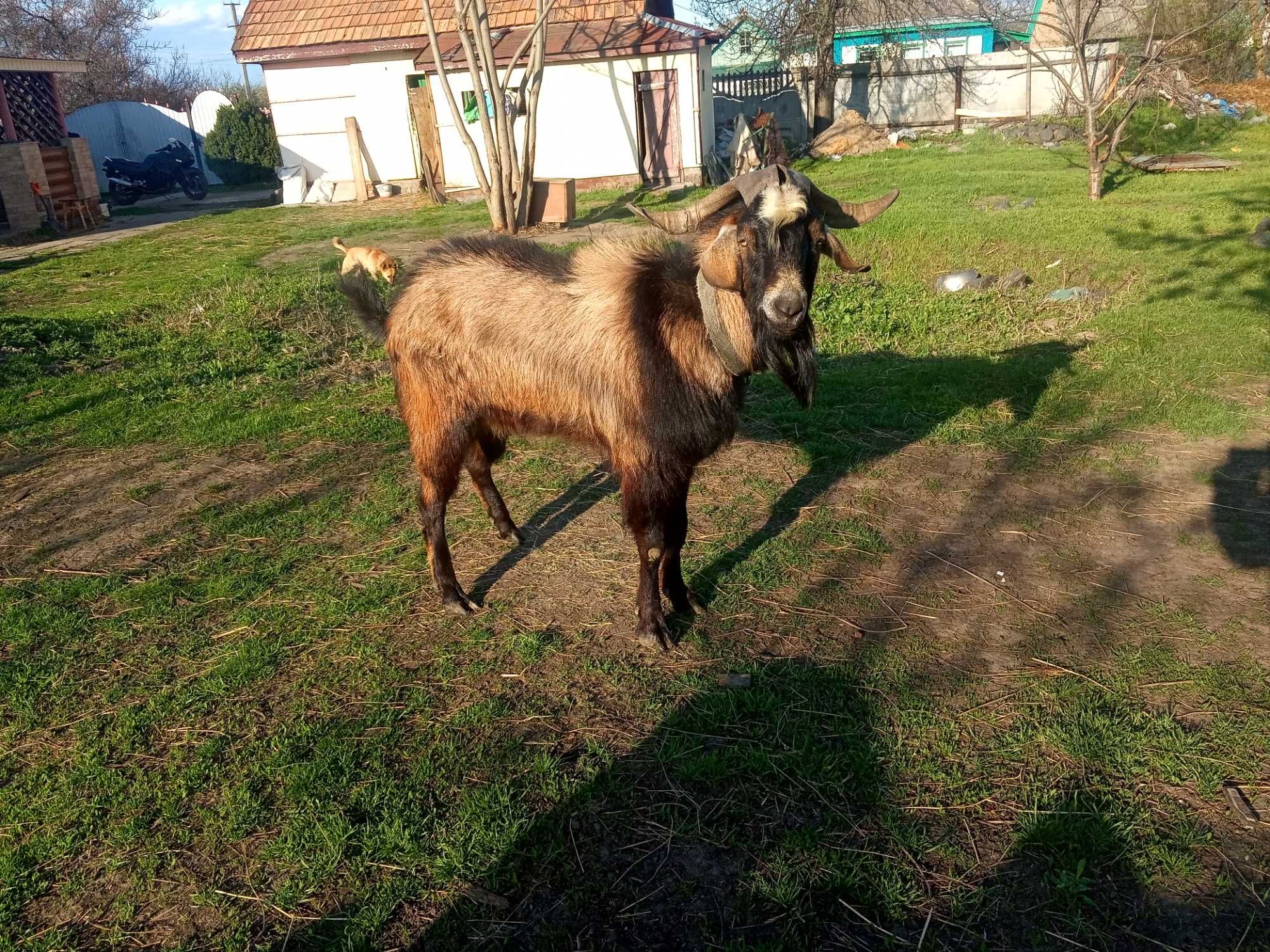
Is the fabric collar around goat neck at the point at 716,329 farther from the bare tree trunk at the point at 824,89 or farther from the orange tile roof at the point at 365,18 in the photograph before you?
the bare tree trunk at the point at 824,89

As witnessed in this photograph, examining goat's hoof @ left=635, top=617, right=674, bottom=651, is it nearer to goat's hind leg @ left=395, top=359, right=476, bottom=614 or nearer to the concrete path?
goat's hind leg @ left=395, top=359, right=476, bottom=614

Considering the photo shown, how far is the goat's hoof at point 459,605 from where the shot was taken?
416cm

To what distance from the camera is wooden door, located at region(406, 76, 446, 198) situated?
18812 mm

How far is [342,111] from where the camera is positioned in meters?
19.5

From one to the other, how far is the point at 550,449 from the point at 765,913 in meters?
3.88

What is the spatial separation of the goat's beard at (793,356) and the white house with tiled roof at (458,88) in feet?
50.5

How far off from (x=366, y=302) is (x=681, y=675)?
245 centimetres

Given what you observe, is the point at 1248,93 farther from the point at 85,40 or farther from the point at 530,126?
the point at 85,40

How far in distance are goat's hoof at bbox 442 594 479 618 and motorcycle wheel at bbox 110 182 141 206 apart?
24.0m

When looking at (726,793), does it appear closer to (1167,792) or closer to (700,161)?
(1167,792)

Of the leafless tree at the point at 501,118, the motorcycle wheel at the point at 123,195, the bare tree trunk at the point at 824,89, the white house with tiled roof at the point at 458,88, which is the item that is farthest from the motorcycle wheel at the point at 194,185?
the bare tree trunk at the point at 824,89

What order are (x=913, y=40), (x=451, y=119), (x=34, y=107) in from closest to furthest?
(x=34, y=107) < (x=451, y=119) < (x=913, y=40)

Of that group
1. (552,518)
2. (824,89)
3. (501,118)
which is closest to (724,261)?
(552,518)

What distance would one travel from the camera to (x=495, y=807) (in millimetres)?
2967
